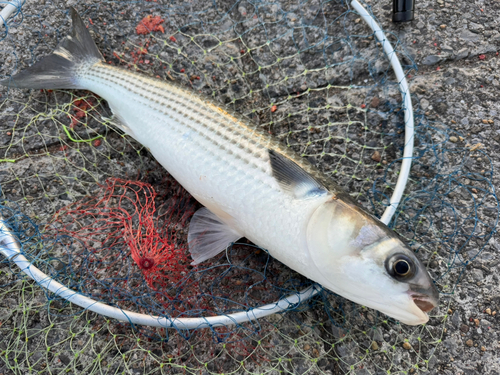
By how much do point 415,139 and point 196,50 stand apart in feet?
6.27

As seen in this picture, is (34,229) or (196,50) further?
(196,50)

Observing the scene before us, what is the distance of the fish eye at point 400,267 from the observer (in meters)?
1.77

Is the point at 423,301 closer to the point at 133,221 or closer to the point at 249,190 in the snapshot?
the point at 249,190

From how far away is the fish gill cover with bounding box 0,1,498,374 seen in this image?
238cm

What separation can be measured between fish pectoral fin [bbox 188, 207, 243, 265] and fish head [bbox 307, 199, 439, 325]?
622mm

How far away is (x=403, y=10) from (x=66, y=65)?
2667 mm

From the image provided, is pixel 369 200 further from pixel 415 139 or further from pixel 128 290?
pixel 128 290

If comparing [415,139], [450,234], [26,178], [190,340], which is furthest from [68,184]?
[450,234]

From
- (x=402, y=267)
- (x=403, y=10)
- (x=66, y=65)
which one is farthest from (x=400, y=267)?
(x=66, y=65)

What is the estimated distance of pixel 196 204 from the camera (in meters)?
2.65

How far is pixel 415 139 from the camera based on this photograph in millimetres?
2697

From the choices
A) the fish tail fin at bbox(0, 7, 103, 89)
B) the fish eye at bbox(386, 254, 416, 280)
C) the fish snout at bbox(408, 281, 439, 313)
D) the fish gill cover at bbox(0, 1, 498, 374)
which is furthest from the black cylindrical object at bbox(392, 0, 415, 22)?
the fish tail fin at bbox(0, 7, 103, 89)

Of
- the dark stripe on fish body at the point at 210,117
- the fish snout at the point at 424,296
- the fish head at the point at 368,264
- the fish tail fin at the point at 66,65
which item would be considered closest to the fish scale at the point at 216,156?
the dark stripe on fish body at the point at 210,117

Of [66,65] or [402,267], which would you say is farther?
[66,65]
